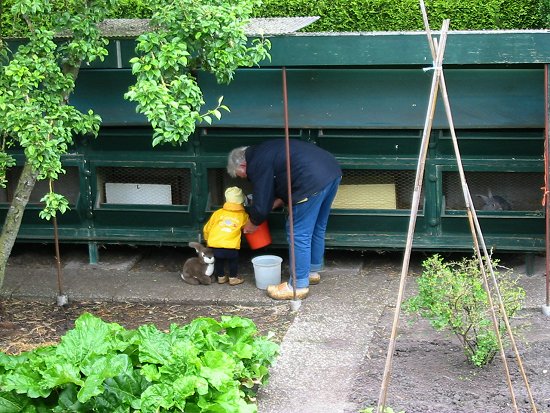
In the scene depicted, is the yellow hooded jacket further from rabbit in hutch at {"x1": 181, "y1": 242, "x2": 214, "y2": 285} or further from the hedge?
the hedge

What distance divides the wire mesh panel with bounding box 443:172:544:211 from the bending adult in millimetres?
1137

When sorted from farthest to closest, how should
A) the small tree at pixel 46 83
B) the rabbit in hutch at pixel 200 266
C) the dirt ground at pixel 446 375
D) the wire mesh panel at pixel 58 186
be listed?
the wire mesh panel at pixel 58 186
the rabbit in hutch at pixel 200 266
the small tree at pixel 46 83
the dirt ground at pixel 446 375

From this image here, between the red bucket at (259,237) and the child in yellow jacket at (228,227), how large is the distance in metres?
0.18

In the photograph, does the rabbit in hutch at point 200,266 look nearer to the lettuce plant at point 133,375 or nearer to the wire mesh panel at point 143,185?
the wire mesh panel at point 143,185

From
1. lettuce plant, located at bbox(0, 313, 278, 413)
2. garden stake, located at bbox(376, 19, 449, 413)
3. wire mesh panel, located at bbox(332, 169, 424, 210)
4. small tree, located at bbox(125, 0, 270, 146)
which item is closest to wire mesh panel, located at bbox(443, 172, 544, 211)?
wire mesh panel, located at bbox(332, 169, 424, 210)

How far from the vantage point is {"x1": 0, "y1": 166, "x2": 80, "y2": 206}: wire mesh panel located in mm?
9281

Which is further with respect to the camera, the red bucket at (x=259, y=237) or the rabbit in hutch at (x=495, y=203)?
the red bucket at (x=259, y=237)

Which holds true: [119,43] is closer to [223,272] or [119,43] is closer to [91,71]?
[91,71]

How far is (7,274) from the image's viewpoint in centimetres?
921

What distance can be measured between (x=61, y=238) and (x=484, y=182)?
13.2 feet

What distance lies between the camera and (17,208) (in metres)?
7.55

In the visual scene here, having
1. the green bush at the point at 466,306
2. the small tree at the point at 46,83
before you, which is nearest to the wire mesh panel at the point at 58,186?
the small tree at the point at 46,83

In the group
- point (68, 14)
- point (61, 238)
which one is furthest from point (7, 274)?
point (68, 14)

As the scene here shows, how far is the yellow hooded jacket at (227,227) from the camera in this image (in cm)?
852
